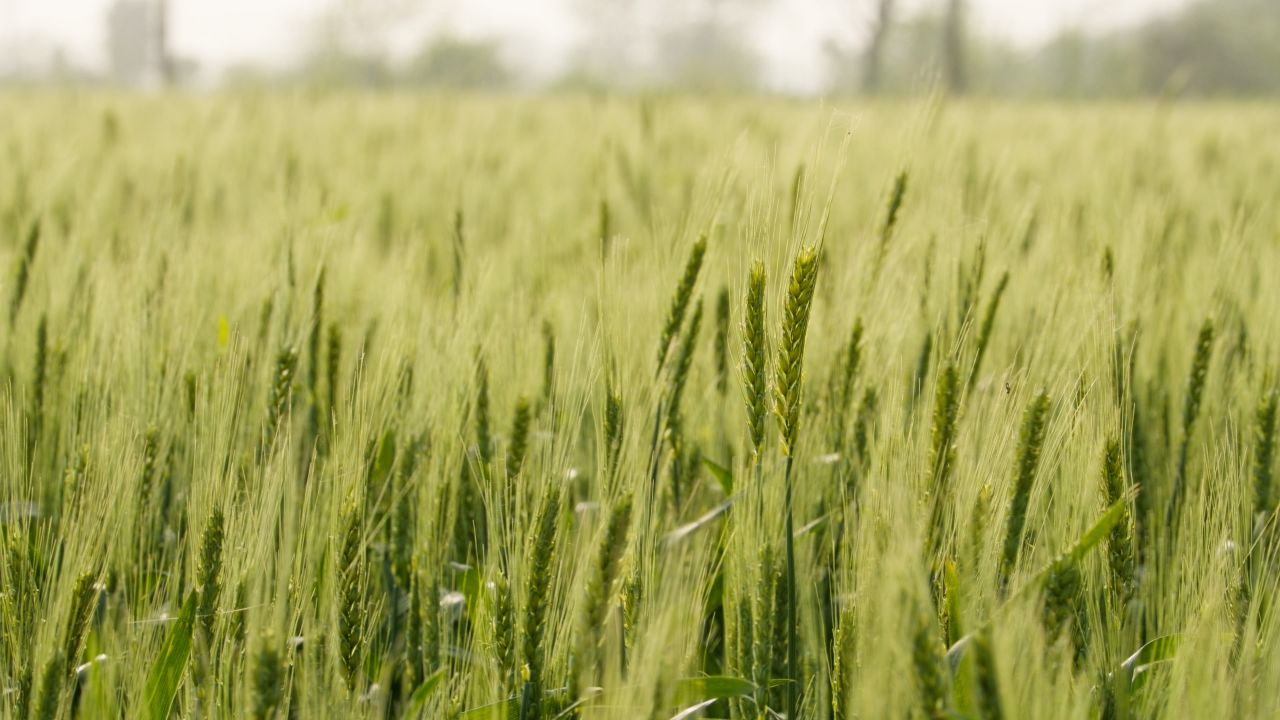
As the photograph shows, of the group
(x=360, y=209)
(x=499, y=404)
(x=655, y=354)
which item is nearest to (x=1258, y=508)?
(x=655, y=354)

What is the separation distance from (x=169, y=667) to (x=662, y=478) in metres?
0.40

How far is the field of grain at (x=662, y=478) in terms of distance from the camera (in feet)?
2.20

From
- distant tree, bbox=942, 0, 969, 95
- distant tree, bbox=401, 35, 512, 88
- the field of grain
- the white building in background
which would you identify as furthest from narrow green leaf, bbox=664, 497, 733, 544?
the white building in background

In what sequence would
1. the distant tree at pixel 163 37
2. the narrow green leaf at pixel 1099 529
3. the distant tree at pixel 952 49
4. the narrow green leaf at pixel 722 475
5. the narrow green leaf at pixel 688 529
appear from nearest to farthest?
1. the narrow green leaf at pixel 1099 529
2. the narrow green leaf at pixel 688 529
3. the narrow green leaf at pixel 722 475
4. the distant tree at pixel 163 37
5. the distant tree at pixel 952 49

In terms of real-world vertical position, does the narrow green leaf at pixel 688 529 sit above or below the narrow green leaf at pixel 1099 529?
below

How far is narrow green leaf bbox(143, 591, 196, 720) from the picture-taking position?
719 mm

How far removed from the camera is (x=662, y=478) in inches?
31.5

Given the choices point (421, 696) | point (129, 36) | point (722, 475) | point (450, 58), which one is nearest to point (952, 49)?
point (722, 475)

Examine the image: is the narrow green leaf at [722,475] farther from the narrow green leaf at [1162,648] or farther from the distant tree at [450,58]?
the distant tree at [450,58]

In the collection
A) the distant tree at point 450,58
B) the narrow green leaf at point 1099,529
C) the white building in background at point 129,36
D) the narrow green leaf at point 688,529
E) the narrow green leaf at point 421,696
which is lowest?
the narrow green leaf at point 421,696

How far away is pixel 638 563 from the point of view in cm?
77

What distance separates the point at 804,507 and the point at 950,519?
24 centimetres

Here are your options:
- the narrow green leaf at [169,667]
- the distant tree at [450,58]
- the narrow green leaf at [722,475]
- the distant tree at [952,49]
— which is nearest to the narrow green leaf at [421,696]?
the narrow green leaf at [169,667]

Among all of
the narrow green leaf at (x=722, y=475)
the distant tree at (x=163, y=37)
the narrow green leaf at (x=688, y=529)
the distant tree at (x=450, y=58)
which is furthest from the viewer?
the distant tree at (x=450, y=58)
